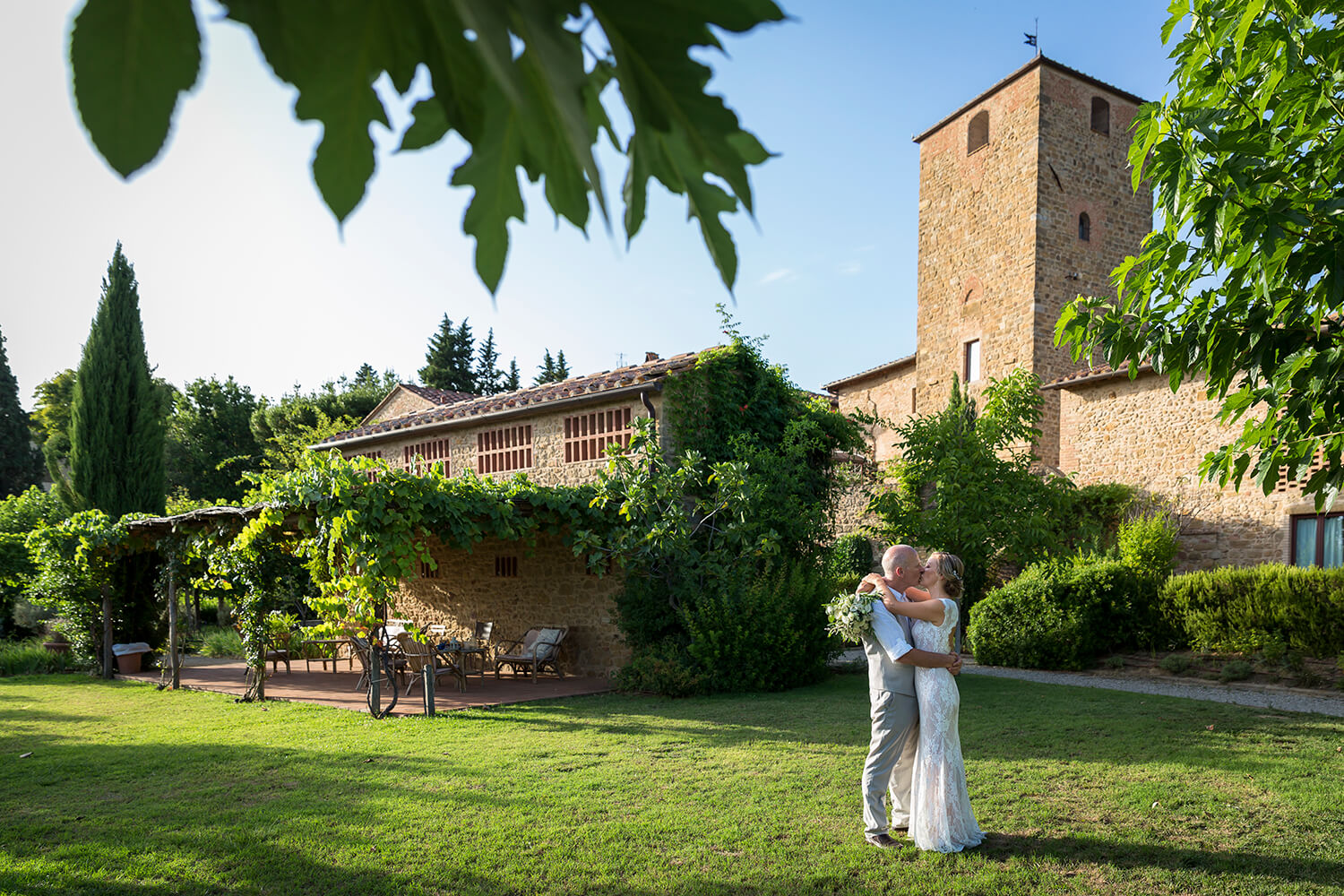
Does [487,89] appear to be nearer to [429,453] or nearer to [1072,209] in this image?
[429,453]

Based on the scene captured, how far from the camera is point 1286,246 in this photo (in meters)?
3.64

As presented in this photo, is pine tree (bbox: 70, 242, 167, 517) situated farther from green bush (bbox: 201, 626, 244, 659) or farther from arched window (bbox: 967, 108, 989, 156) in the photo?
arched window (bbox: 967, 108, 989, 156)

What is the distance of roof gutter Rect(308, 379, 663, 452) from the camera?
39.8 feet

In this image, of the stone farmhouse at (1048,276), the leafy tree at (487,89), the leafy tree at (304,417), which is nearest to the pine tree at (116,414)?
the leafy tree at (304,417)

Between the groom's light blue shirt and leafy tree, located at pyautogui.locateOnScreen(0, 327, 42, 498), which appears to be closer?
the groom's light blue shirt

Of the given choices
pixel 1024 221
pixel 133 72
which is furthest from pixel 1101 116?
pixel 133 72

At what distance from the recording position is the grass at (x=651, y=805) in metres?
4.38

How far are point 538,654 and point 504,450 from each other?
417 centimetres

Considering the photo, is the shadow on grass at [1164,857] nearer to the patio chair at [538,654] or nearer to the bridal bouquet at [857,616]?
the bridal bouquet at [857,616]

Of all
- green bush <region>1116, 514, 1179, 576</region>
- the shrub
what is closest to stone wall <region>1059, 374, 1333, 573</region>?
green bush <region>1116, 514, 1179, 576</region>

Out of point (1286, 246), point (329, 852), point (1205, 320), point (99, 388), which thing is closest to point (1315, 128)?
point (1286, 246)

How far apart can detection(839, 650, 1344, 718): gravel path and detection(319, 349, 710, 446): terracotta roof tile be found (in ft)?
20.4

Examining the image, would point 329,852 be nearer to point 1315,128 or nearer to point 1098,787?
point 1098,787

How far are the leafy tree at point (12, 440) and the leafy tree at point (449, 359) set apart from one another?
16971 millimetres
